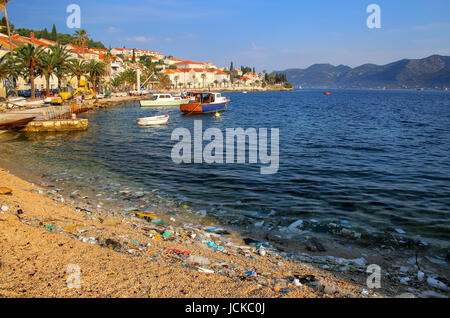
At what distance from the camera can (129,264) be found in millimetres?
6188

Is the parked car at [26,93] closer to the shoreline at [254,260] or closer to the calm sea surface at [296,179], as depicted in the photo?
the calm sea surface at [296,179]

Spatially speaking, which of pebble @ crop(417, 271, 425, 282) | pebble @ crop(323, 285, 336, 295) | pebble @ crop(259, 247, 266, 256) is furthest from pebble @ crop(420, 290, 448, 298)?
pebble @ crop(259, 247, 266, 256)

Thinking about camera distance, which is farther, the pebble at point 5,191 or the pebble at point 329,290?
the pebble at point 5,191

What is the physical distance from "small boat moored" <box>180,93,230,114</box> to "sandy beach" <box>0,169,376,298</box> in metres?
40.5

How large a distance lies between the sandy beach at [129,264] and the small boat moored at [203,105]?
4050 cm

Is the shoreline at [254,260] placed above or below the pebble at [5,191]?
below

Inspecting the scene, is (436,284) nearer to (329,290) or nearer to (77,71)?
(329,290)

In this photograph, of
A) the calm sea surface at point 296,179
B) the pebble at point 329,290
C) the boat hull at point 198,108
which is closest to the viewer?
the pebble at point 329,290

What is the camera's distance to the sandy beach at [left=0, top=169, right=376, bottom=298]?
5.22 m

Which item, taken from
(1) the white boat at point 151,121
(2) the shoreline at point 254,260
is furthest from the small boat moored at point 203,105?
(2) the shoreline at point 254,260

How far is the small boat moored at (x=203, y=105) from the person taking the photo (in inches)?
1929

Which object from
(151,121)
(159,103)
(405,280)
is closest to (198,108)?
(151,121)

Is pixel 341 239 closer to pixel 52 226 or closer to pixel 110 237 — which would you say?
pixel 110 237

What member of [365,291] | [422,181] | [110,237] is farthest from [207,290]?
[422,181]
